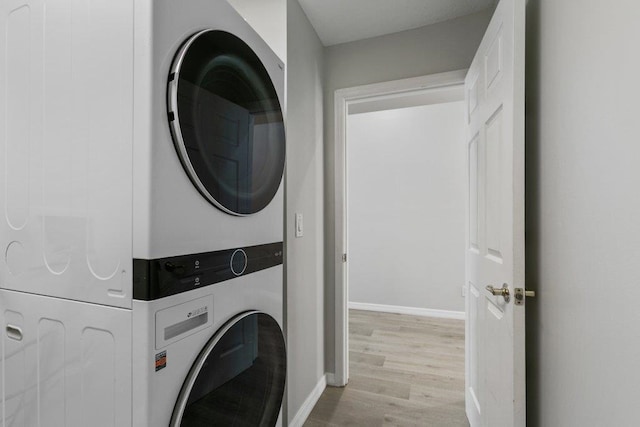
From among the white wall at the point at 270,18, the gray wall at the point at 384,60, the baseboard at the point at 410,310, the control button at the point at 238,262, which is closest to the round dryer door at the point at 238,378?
the control button at the point at 238,262

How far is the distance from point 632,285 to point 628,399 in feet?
0.83

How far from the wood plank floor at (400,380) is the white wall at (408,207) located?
20.8 inches

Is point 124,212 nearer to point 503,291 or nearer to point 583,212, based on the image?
point 583,212

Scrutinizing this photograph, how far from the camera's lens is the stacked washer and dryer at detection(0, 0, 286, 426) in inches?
27.2

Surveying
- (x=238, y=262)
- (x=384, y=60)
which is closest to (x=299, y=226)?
(x=238, y=262)

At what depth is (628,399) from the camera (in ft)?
2.26

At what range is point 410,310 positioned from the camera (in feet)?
12.5

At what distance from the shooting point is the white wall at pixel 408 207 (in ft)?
12.0

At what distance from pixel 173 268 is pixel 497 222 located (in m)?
1.26

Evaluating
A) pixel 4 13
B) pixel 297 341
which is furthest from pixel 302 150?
pixel 4 13

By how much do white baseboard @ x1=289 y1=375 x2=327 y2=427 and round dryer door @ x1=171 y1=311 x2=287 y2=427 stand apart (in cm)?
69

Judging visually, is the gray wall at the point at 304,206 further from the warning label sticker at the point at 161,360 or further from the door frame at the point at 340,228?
A: the warning label sticker at the point at 161,360

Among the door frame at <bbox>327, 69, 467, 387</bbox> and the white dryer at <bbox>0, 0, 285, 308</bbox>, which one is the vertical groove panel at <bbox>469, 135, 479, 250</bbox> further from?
the white dryer at <bbox>0, 0, 285, 308</bbox>

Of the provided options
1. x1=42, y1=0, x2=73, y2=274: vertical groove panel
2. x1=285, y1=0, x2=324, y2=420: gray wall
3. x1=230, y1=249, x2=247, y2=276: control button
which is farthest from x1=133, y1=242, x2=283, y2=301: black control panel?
x1=285, y1=0, x2=324, y2=420: gray wall
